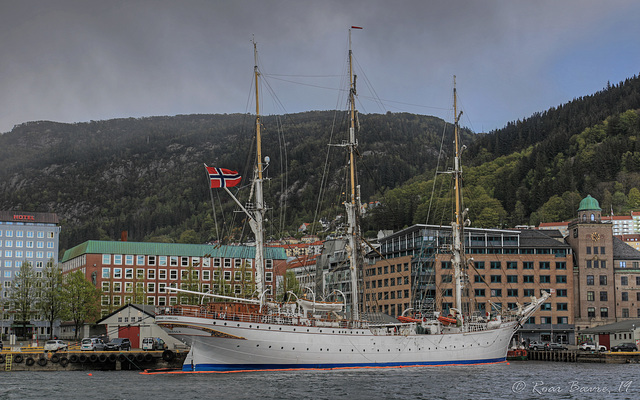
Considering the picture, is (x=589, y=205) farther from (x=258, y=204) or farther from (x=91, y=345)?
(x=91, y=345)

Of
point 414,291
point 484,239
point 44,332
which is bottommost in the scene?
point 44,332

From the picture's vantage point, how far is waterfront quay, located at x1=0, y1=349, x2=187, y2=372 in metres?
71.5

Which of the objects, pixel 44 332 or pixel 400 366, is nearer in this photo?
pixel 400 366

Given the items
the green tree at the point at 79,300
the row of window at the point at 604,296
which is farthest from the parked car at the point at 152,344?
the row of window at the point at 604,296

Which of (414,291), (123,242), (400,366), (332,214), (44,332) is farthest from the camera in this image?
(332,214)

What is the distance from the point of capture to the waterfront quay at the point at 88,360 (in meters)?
71.5

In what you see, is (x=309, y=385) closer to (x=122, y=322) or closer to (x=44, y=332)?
(x=122, y=322)

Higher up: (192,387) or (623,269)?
(623,269)

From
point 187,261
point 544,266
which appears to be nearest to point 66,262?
point 187,261

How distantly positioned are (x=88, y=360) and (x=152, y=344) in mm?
10260

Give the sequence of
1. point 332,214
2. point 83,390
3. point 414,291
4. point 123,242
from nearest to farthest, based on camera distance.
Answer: point 83,390, point 414,291, point 123,242, point 332,214

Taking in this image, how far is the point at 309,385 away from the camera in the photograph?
54000 mm

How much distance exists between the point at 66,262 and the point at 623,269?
111 meters

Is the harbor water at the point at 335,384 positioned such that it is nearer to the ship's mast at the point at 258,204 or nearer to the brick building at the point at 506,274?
the ship's mast at the point at 258,204
